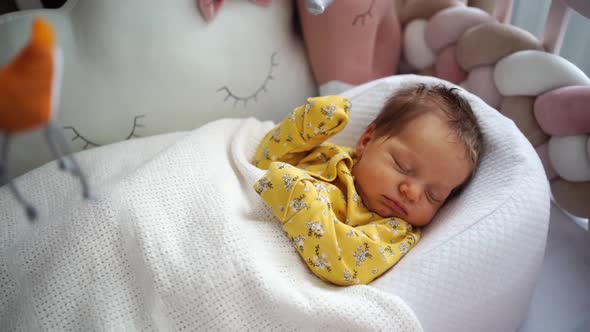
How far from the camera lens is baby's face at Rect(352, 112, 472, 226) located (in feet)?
3.07

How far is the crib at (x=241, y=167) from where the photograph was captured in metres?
0.76

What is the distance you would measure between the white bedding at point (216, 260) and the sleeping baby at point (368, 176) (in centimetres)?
4

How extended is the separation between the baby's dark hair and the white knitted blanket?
0.37m

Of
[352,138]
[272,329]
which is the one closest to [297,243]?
[272,329]

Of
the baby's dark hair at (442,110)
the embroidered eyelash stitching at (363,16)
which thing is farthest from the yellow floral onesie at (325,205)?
the embroidered eyelash stitching at (363,16)

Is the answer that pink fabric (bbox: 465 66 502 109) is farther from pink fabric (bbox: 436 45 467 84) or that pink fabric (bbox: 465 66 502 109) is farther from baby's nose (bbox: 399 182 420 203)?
baby's nose (bbox: 399 182 420 203)

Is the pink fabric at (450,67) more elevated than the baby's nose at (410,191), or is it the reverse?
the pink fabric at (450,67)

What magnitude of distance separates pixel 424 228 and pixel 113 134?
75cm

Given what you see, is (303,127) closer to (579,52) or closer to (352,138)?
(352,138)

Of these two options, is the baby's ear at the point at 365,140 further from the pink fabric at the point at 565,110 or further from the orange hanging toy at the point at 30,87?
the orange hanging toy at the point at 30,87

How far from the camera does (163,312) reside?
2.49 ft

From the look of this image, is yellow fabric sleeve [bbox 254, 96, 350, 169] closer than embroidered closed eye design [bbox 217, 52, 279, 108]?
Yes

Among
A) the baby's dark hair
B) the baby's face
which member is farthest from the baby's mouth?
the baby's dark hair

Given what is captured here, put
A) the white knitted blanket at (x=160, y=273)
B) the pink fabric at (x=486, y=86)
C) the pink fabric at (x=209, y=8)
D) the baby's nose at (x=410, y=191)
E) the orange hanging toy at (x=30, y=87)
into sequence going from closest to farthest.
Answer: the orange hanging toy at (x=30, y=87) → the white knitted blanket at (x=160, y=273) → the baby's nose at (x=410, y=191) → the pink fabric at (x=209, y=8) → the pink fabric at (x=486, y=86)
